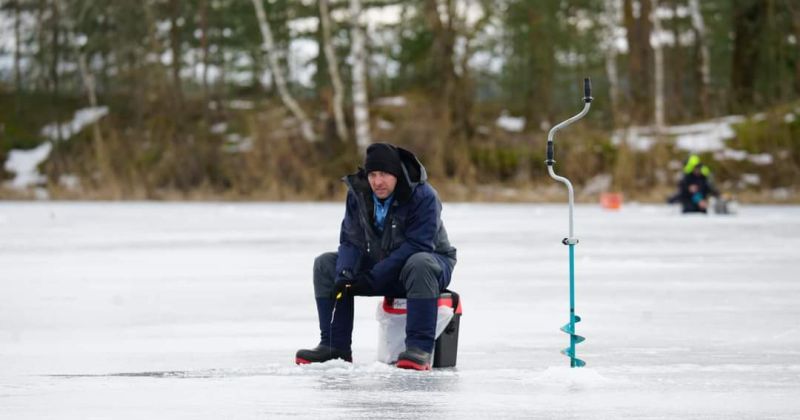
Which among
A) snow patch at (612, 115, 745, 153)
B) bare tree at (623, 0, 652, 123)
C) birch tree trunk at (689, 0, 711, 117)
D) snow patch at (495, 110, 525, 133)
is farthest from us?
snow patch at (495, 110, 525, 133)

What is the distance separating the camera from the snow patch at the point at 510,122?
149 ft

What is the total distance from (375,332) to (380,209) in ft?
6.34

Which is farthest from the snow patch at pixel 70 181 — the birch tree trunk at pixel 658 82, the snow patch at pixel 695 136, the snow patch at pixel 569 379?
the snow patch at pixel 569 379

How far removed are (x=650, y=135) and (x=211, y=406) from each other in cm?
3076

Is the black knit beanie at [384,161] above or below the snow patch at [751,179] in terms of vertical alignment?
above

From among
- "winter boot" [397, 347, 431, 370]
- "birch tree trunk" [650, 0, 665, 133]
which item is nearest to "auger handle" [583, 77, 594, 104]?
"winter boot" [397, 347, 431, 370]

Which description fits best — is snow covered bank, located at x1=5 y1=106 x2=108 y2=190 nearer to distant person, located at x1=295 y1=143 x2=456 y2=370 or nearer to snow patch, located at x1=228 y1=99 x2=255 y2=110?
snow patch, located at x1=228 y1=99 x2=255 y2=110

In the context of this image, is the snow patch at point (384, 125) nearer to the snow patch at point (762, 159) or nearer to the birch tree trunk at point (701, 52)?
the snow patch at point (762, 159)

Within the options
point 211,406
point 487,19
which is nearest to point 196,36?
point 487,19

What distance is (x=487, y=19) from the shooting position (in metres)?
40.4

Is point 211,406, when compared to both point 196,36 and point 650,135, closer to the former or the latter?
point 650,135

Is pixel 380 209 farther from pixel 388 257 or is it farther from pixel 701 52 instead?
pixel 701 52

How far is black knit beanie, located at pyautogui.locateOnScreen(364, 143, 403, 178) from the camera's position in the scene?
7.17 meters

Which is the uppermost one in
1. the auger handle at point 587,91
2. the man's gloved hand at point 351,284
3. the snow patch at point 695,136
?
the auger handle at point 587,91
